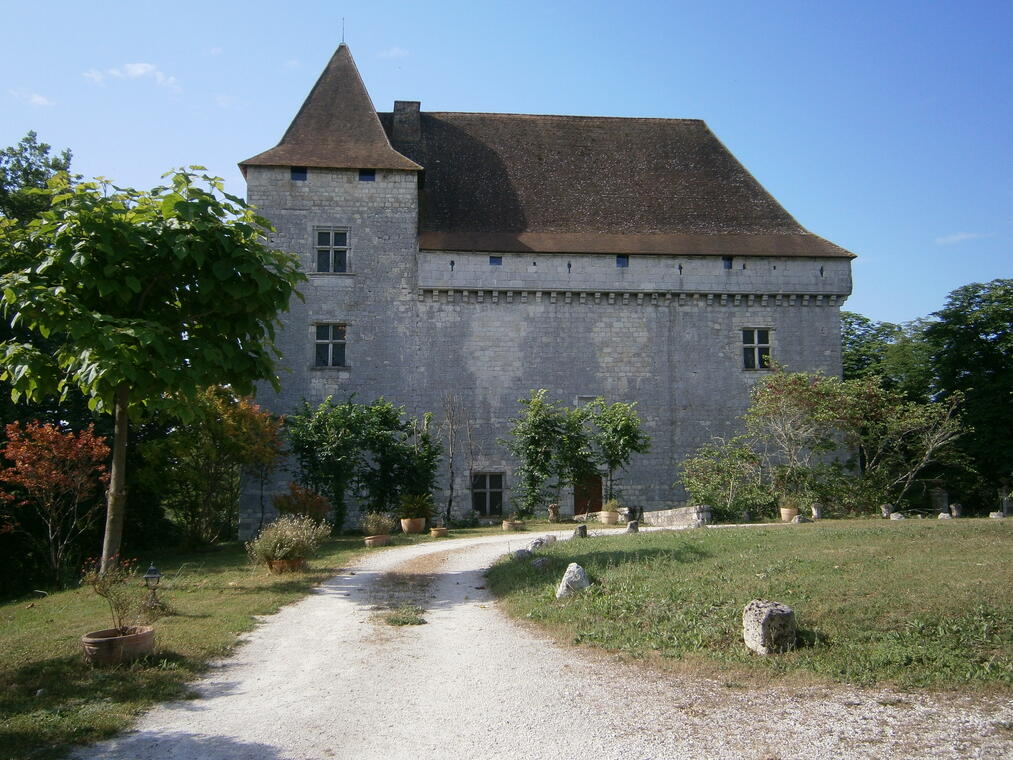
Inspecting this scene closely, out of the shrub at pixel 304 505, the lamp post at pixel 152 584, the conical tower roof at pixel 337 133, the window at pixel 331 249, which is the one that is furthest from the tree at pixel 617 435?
the lamp post at pixel 152 584

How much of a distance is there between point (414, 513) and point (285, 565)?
6.54 meters

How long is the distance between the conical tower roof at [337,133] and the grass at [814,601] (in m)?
15.7

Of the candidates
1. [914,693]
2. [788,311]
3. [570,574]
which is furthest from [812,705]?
[788,311]

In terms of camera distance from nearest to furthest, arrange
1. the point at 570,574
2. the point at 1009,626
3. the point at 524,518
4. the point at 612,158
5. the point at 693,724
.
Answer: the point at 693,724, the point at 1009,626, the point at 570,574, the point at 524,518, the point at 612,158

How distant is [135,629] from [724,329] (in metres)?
20.4

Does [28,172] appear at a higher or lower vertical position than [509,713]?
higher

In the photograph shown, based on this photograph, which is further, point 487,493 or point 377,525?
point 487,493

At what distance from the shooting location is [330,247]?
76.4 feet

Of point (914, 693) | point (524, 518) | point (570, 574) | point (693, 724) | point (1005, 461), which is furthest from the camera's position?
point (1005, 461)

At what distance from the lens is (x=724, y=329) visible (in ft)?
79.4

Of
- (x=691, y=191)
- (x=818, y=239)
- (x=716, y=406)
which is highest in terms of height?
(x=691, y=191)

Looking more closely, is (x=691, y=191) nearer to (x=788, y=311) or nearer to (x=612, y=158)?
(x=612, y=158)

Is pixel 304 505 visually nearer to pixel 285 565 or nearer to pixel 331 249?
pixel 285 565

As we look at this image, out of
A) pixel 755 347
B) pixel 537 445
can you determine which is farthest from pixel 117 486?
pixel 755 347
